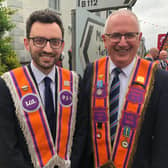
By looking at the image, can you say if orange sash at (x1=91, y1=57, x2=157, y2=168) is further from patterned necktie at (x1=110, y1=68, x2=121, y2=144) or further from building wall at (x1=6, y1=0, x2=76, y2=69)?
building wall at (x1=6, y1=0, x2=76, y2=69)

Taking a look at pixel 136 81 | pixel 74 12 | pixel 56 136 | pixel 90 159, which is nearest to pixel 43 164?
pixel 56 136

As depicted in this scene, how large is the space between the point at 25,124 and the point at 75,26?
1.46 meters

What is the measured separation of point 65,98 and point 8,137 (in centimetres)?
49

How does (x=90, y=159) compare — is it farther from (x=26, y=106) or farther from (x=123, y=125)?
(x=26, y=106)

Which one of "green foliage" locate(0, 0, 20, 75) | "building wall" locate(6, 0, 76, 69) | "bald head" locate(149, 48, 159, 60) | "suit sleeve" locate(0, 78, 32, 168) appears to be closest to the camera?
"suit sleeve" locate(0, 78, 32, 168)

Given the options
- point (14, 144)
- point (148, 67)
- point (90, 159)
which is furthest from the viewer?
point (90, 159)

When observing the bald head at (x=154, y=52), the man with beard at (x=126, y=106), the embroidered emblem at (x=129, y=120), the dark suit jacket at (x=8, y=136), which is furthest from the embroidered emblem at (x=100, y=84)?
the bald head at (x=154, y=52)

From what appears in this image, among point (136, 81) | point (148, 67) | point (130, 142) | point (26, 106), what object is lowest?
point (130, 142)

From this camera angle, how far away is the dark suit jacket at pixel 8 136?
132cm

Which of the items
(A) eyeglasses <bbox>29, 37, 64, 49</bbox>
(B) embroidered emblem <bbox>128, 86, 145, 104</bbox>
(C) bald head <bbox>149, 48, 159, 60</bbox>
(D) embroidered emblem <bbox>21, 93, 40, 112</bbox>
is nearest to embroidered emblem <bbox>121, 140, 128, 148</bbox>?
(B) embroidered emblem <bbox>128, 86, 145, 104</bbox>

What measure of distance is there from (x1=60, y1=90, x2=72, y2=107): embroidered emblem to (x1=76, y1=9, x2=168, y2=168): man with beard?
14cm

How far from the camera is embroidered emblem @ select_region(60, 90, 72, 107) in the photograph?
1.50 meters

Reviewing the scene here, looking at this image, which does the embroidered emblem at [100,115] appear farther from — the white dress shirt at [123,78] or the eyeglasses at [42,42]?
the eyeglasses at [42,42]

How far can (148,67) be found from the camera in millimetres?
1602
